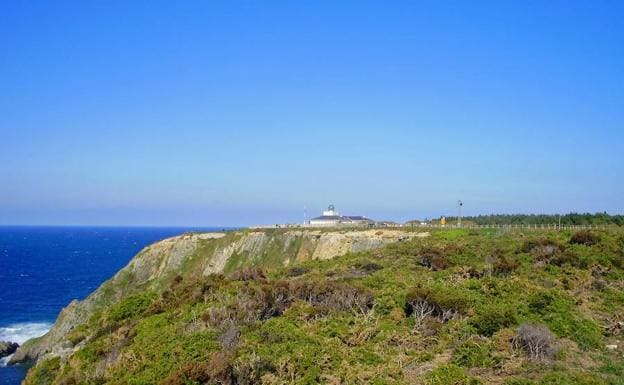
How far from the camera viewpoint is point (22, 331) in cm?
6400

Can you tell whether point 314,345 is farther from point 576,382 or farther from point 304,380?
point 576,382

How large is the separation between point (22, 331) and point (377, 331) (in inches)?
2327

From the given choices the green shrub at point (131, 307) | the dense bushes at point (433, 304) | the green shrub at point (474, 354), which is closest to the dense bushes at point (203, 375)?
the green shrub at point (474, 354)

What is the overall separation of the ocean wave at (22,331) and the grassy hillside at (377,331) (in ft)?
122

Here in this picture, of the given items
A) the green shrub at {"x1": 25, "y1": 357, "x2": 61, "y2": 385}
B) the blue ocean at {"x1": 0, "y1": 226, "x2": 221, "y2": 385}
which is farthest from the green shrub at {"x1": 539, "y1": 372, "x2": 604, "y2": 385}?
the blue ocean at {"x1": 0, "y1": 226, "x2": 221, "y2": 385}

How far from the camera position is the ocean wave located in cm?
6062

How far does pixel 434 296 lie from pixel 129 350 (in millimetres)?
11715

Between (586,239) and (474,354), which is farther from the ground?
(586,239)

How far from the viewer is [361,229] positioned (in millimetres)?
75750

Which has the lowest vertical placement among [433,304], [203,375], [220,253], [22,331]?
[22,331]

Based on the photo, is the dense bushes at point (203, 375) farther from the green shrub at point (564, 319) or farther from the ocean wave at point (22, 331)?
the ocean wave at point (22, 331)

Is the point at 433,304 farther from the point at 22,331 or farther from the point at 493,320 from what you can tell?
the point at 22,331

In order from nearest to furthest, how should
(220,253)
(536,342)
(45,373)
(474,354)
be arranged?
(474,354) → (536,342) → (45,373) → (220,253)

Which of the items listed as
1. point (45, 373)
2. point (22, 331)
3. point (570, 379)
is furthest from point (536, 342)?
point (22, 331)
